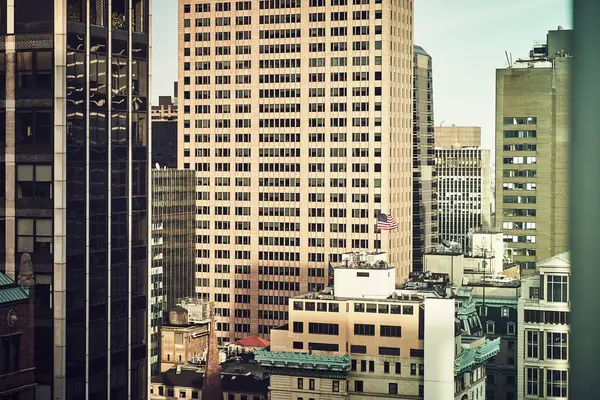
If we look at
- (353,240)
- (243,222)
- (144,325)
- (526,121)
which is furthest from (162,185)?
(144,325)

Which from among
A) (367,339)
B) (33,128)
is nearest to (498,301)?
(367,339)

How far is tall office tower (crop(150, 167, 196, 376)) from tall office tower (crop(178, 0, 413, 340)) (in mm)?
1749

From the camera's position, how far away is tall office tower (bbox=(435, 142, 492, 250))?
464 feet

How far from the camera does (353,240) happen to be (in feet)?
271

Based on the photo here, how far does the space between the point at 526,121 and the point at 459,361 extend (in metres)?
35.4

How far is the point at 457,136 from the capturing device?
513ft

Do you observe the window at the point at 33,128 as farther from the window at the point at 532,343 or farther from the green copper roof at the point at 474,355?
the window at the point at 532,343

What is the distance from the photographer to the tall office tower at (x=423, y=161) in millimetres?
90875

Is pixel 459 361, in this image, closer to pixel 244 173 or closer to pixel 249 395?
pixel 249 395

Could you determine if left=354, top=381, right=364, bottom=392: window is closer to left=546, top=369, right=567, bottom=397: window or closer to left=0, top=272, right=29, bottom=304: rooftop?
left=546, top=369, right=567, bottom=397: window

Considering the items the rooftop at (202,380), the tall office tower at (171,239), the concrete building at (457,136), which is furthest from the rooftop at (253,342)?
the concrete building at (457,136)

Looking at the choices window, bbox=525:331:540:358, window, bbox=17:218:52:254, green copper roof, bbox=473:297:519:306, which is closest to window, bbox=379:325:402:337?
window, bbox=525:331:540:358

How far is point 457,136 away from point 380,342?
4317 inches

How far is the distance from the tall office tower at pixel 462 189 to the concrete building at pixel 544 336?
3475 inches
